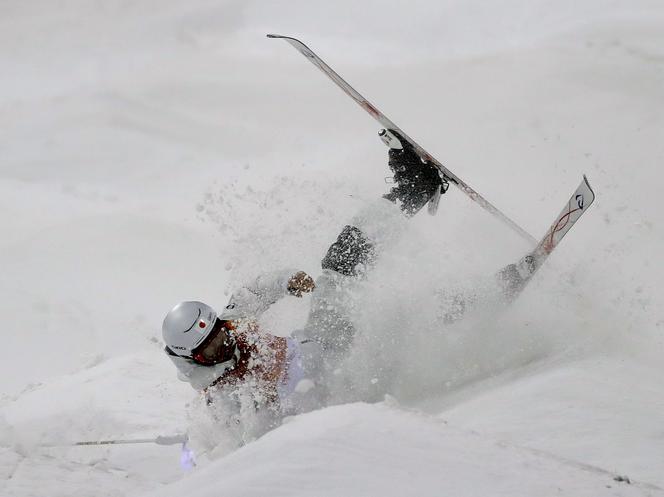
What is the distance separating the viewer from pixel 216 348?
3666 millimetres

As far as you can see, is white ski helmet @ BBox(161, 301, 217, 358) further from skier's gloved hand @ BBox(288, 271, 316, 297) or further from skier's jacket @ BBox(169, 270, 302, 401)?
skier's gloved hand @ BBox(288, 271, 316, 297)

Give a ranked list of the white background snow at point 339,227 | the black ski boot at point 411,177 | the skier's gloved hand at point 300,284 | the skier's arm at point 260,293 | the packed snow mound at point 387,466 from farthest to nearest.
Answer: the black ski boot at point 411,177
the skier's arm at point 260,293
the skier's gloved hand at point 300,284
the white background snow at point 339,227
the packed snow mound at point 387,466

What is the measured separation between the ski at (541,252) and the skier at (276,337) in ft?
3.04

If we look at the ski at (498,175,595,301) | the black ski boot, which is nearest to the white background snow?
the ski at (498,175,595,301)

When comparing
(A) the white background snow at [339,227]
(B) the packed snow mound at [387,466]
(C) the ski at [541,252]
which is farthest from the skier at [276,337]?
(B) the packed snow mound at [387,466]

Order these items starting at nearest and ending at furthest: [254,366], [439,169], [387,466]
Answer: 1. [387,466]
2. [254,366]
3. [439,169]

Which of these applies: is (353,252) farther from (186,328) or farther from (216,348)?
(186,328)

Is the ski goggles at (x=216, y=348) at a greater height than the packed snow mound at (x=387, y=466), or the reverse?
the packed snow mound at (x=387, y=466)

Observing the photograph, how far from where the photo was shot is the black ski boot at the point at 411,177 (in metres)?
5.18

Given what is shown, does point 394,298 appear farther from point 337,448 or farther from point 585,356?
point 337,448

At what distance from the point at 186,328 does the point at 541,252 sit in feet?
8.46

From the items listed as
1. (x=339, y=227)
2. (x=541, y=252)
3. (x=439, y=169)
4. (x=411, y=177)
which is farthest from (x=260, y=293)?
(x=541, y=252)

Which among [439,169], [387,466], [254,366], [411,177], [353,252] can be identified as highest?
[387,466]

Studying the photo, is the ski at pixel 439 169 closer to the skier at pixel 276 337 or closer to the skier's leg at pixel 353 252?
the skier's leg at pixel 353 252
